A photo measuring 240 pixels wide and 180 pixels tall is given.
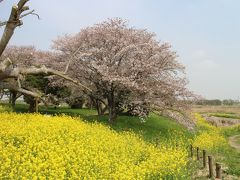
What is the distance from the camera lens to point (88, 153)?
16.5 m

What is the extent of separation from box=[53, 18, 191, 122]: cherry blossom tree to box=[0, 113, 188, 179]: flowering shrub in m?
8.00

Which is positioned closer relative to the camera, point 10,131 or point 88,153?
point 88,153

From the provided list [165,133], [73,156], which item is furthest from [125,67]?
[73,156]

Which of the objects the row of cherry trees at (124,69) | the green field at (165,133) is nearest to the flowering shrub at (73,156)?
the green field at (165,133)

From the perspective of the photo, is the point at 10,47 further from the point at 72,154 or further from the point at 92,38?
the point at 72,154

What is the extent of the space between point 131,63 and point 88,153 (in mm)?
15752

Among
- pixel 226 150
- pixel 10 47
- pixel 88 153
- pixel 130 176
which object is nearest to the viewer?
pixel 130 176

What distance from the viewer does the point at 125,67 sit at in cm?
3178

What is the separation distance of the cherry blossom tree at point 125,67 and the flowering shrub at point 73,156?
8.00 metres

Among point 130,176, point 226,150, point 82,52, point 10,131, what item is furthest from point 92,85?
point 130,176

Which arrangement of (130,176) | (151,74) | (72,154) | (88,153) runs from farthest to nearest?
(151,74), (88,153), (72,154), (130,176)

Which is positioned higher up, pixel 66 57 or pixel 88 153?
pixel 66 57

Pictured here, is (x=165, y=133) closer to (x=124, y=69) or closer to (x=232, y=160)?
(x=124, y=69)

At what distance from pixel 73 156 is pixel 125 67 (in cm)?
1765
